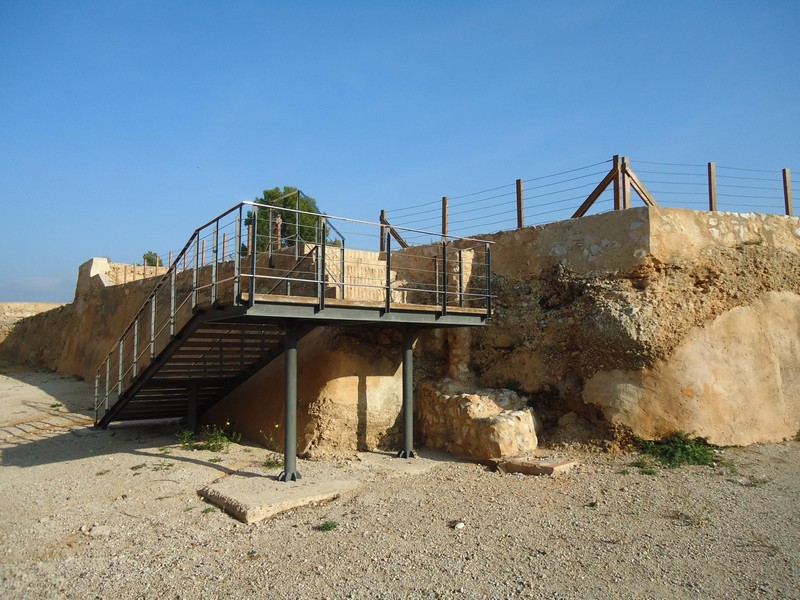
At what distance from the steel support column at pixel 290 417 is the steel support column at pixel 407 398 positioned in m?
1.96

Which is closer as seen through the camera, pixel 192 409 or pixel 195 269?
pixel 195 269

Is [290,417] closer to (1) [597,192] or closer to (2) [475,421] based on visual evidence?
(2) [475,421]

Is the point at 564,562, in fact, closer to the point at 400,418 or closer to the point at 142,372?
the point at 400,418

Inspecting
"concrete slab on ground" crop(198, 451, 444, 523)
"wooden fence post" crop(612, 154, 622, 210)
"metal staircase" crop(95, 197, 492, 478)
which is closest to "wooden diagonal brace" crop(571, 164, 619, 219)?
"wooden fence post" crop(612, 154, 622, 210)

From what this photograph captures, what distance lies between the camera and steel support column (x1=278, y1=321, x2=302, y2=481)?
27.1 feet

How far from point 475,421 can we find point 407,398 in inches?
45.5

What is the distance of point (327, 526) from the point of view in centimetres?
656

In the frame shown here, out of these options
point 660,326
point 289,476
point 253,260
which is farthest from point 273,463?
point 660,326

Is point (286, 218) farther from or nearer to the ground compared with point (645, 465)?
farther from the ground

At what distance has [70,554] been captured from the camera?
6.13 m

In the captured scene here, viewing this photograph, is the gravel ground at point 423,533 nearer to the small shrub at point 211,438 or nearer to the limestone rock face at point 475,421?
the limestone rock face at point 475,421

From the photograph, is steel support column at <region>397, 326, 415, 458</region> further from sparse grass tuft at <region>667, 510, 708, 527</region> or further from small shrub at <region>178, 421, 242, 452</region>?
sparse grass tuft at <region>667, 510, 708, 527</region>

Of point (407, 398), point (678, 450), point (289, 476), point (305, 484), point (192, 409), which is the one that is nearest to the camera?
point (305, 484)

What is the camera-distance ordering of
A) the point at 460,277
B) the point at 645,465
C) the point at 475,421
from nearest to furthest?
the point at 645,465, the point at 475,421, the point at 460,277
